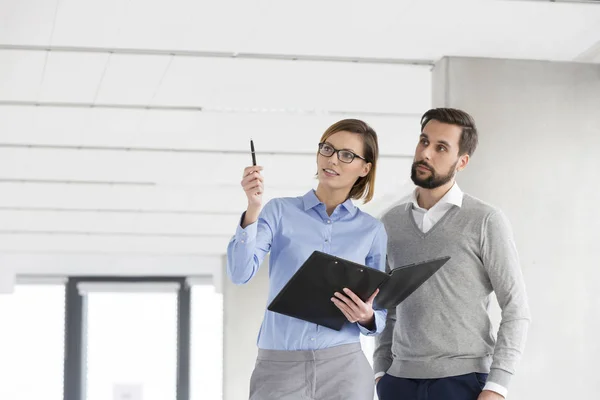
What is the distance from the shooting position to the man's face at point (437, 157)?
2.88 m

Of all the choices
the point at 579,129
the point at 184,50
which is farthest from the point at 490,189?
the point at 184,50

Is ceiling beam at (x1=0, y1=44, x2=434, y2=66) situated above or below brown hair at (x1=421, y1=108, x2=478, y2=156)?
above

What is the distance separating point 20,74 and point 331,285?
3.60 metres

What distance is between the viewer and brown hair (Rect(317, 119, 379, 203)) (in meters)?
2.73

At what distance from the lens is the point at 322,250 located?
264 centimetres

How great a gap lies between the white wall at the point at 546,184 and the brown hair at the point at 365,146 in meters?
2.44

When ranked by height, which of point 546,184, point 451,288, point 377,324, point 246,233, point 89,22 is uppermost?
point 89,22

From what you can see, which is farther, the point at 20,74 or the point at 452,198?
the point at 20,74

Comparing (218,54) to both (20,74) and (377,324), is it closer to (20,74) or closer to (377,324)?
(20,74)

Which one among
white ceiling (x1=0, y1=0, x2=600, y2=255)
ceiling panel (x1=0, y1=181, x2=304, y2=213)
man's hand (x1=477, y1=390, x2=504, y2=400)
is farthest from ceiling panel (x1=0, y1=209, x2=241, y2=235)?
man's hand (x1=477, y1=390, x2=504, y2=400)

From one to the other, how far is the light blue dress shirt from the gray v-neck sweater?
7.8 inches

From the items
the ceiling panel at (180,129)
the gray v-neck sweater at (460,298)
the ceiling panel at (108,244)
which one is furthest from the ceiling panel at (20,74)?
the ceiling panel at (108,244)

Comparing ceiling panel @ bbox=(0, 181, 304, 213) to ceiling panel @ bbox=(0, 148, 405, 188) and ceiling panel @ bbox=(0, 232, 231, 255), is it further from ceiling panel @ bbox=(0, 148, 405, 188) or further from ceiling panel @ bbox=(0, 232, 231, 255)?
ceiling panel @ bbox=(0, 232, 231, 255)

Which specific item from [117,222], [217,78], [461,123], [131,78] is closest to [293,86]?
[217,78]
